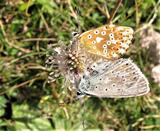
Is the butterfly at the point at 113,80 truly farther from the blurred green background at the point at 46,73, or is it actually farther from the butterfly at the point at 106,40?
the blurred green background at the point at 46,73

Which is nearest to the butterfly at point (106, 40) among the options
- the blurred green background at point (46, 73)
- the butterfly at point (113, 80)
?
the butterfly at point (113, 80)

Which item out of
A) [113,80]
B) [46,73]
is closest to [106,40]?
[113,80]

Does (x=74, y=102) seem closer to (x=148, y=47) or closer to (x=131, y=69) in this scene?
(x=148, y=47)

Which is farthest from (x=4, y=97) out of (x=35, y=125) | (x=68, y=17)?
(x=68, y=17)

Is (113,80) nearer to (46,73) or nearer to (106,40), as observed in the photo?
(106,40)

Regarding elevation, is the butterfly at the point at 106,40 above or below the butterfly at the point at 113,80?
above

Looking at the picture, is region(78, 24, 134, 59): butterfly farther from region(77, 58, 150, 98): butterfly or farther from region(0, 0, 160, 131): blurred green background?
region(0, 0, 160, 131): blurred green background
